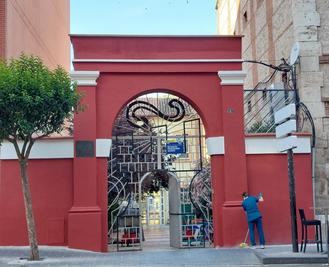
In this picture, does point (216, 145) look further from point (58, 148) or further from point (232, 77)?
point (58, 148)

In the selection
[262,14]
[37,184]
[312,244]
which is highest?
[262,14]

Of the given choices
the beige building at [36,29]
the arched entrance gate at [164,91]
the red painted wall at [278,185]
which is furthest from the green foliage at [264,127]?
the beige building at [36,29]

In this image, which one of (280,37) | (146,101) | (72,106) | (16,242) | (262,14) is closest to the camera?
(72,106)

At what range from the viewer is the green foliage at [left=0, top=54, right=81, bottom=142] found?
1266 cm

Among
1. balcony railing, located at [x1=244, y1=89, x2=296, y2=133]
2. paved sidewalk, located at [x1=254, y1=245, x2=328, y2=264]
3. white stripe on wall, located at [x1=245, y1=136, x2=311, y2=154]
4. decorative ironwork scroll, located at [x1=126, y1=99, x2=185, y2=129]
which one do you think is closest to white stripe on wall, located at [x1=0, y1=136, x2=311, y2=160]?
white stripe on wall, located at [x1=245, y1=136, x2=311, y2=154]

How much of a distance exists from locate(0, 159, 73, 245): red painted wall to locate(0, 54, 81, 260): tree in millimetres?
1948

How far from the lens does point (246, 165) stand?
617 inches

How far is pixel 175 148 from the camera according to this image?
53.6 ft

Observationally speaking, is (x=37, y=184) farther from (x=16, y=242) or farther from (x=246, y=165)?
(x=246, y=165)

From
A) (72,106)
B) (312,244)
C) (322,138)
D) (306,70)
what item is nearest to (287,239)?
(312,244)

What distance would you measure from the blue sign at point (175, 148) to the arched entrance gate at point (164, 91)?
0.92 meters

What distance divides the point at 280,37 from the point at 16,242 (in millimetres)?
11623

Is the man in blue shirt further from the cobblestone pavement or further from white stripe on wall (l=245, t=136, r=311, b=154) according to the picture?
white stripe on wall (l=245, t=136, r=311, b=154)

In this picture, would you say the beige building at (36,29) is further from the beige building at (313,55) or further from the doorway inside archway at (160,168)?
the beige building at (313,55)
